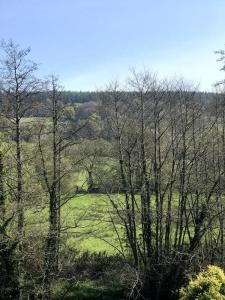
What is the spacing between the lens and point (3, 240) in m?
16.3

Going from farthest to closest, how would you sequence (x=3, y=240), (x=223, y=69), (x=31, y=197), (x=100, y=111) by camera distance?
(x=100, y=111) < (x=31, y=197) < (x=3, y=240) < (x=223, y=69)

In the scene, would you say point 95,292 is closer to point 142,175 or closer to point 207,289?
point 142,175

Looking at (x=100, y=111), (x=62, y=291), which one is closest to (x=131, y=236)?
(x=62, y=291)

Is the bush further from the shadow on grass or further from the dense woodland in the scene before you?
the shadow on grass

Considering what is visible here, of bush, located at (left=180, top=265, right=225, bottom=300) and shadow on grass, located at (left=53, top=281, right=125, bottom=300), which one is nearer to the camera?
bush, located at (left=180, top=265, right=225, bottom=300)

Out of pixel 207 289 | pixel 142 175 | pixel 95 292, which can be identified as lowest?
pixel 95 292

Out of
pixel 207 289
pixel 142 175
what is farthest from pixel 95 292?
pixel 207 289

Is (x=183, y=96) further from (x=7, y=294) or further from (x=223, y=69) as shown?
(x=7, y=294)

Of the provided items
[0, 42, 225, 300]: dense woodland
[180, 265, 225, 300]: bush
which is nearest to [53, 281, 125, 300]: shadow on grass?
[0, 42, 225, 300]: dense woodland

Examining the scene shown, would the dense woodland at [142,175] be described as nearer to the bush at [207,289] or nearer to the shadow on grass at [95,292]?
the shadow on grass at [95,292]

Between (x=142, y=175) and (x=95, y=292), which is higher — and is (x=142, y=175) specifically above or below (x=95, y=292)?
above

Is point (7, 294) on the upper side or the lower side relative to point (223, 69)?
lower

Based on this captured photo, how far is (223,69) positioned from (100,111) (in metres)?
9.85

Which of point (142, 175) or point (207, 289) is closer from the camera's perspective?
point (207, 289)
